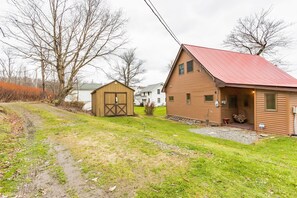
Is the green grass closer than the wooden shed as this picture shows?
Yes

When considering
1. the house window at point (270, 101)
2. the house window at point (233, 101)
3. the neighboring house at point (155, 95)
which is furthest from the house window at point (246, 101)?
the neighboring house at point (155, 95)

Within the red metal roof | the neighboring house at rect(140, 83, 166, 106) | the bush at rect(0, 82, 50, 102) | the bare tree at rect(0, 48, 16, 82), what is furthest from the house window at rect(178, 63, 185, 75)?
the bare tree at rect(0, 48, 16, 82)

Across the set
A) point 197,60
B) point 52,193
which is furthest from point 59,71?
point 52,193

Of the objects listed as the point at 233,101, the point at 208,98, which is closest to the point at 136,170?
the point at 208,98

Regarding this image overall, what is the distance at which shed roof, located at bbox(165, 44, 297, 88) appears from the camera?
488 inches

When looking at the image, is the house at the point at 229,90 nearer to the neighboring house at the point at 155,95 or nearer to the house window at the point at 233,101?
the house window at the point at 233,101

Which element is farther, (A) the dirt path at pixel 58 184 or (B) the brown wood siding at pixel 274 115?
(B) the brown wood siding at pixel 274 115

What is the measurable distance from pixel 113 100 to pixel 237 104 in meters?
10.5

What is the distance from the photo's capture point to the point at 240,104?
43.2 feet

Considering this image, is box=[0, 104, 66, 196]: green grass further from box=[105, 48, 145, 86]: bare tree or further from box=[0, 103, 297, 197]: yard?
box=[105, 48, 145, 86]: bare tree

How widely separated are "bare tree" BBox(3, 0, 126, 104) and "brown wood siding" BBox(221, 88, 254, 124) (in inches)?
488

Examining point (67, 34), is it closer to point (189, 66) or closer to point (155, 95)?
point (189, 66)

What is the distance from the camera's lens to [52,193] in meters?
2.89

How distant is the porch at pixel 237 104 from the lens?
12.5 m
